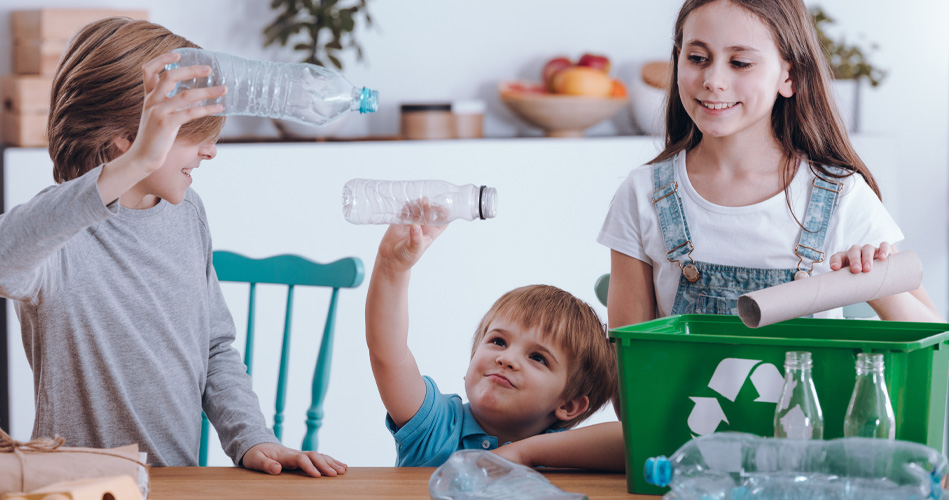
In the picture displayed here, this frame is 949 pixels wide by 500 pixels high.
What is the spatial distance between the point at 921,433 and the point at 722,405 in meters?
0.18

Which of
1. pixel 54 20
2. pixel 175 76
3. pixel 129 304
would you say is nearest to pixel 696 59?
pixel 175 76

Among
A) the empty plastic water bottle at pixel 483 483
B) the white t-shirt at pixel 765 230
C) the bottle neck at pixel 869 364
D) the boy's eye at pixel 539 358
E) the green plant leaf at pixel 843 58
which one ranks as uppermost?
the green plant leaf at pixel 843 58

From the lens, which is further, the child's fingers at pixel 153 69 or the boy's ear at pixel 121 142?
the boy's ear at pixel 121 142

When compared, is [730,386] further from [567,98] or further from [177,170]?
[567,98]

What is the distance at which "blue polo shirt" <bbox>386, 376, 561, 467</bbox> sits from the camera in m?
1.22

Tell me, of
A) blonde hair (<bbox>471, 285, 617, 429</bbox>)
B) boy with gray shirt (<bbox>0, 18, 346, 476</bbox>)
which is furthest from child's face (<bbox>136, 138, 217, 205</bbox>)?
blonde hair (<bbox>471, 285, 617, 429</bbox>)

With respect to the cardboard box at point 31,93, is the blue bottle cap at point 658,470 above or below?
below

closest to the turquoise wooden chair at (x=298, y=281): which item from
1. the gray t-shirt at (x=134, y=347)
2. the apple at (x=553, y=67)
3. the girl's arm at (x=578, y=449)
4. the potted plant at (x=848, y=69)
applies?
the gray t-shirt at (x=134, y=347)

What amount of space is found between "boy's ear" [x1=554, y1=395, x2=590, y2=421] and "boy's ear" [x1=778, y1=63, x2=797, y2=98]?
530mm

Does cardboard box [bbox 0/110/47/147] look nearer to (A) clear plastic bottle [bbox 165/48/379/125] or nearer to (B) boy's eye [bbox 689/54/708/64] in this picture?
(A) clear plastic bottle [bbox 165/48/379/125]

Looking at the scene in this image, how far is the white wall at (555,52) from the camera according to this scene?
2.66 meters

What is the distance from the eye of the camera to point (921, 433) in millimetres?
884

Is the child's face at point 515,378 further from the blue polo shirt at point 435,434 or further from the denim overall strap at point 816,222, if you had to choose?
the denim overall strap at point 816,222

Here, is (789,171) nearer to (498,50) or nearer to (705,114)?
(705,114)
